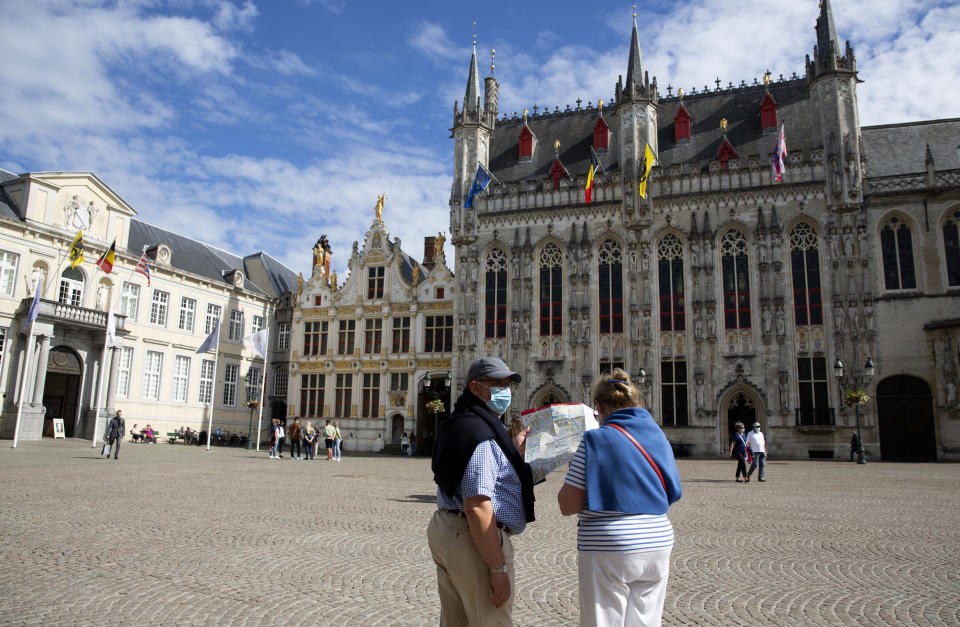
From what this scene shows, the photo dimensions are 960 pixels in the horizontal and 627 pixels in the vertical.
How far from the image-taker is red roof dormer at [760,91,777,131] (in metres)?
36.7

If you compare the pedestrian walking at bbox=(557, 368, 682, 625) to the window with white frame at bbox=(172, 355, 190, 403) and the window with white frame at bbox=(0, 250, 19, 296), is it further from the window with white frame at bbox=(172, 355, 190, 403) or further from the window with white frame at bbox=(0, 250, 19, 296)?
the window with white frame at bbox=(172, 355, 190, 403)

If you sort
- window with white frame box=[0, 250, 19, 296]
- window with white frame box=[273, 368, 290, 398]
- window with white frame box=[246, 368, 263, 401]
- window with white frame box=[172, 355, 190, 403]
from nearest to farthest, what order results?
window with white frame box=[0, 250, 19, 296] → window with white frame box=[172, 355, 190, 403] → window with white frame box=[273, 368, 290, 398] → window with white frame box=[246, 368, 263, 401]

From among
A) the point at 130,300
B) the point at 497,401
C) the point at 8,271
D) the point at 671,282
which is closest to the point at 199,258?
the point at 130,300

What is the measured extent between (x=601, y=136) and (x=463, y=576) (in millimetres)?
38804

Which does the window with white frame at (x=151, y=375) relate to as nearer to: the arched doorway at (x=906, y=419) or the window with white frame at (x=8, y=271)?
the window with white frame at (x=8, y=271)

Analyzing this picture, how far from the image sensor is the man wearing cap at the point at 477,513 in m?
3.39

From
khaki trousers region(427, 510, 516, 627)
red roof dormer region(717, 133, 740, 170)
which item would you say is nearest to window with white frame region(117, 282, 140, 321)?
red roof dormer region(717, 133, 740, 170)

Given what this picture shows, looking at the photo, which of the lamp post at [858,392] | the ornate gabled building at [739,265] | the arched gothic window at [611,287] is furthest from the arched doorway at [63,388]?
the lamp post at [858,392]

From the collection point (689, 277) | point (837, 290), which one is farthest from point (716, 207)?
point (837, 290)

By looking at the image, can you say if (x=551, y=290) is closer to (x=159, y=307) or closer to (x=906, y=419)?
(x=906, y=419)

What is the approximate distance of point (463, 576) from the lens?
3484 mm

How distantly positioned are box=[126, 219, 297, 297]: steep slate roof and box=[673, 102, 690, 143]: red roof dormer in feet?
96.2

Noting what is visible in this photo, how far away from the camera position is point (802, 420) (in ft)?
105

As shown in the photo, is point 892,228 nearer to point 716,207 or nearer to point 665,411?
point 716,207
